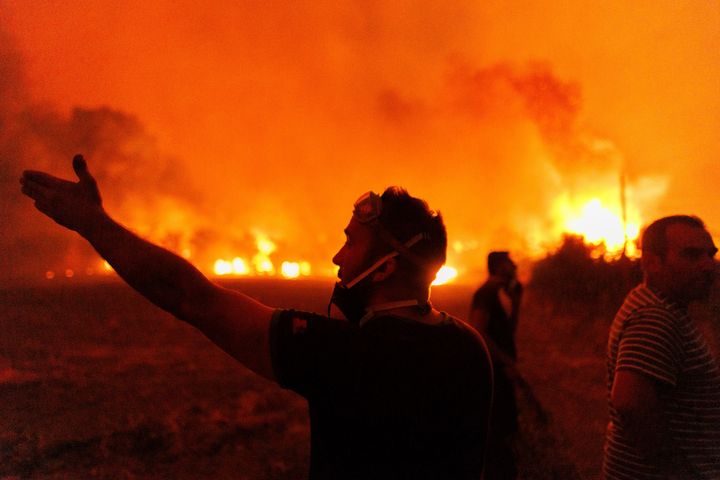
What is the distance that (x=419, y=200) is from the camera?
1415 mm

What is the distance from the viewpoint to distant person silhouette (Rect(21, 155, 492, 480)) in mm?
1145

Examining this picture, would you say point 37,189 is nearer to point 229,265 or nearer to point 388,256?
point 388,256

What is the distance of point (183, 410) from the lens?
7059 mm

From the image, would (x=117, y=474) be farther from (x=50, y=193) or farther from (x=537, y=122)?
(x=537, y=122)

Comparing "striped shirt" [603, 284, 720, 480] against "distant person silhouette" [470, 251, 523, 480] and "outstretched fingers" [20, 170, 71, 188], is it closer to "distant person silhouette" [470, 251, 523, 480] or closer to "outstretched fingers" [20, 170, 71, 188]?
"outstretched fingers" [20, 170, 71, 188]

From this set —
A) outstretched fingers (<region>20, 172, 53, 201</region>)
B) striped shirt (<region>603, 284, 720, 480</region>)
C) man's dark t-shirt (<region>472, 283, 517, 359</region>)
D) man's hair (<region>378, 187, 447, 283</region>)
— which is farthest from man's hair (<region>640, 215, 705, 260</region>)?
man's dark t-shirt (<region>472, 283, 517, 359</region>)

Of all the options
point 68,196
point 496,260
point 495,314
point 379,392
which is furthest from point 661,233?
point 496,260

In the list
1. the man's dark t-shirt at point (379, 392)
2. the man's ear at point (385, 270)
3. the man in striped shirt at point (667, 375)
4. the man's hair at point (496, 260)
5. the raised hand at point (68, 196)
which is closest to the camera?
the man's dark t-shirt at point (379, 392)

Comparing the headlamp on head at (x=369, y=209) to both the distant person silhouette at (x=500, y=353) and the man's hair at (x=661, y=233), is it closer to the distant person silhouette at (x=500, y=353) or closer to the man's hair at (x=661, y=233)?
the man's hair at (x=661, y=233)

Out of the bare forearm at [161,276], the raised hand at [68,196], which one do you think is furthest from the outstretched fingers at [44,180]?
the bare forearm at [161,276]

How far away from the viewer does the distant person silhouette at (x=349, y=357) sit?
1.14m

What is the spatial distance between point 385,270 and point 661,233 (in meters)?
1.27

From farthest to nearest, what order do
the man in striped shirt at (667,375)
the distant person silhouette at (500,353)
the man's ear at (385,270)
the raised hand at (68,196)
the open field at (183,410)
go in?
the open field at (183,410) < the distant person silhouette at (500,353) < the man in striped shirt at (667,375) < the man's ear at (385,270) < the raised hand at (68,196)

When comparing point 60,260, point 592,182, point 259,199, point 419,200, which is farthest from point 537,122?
point 60,260
